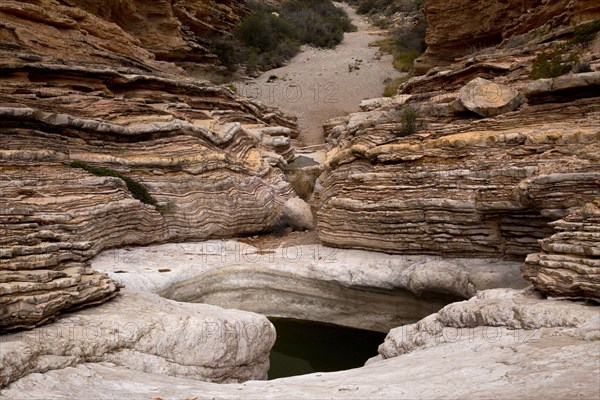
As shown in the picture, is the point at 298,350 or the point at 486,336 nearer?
the point at 486,336

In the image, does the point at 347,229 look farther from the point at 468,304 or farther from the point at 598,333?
the point at 598,333

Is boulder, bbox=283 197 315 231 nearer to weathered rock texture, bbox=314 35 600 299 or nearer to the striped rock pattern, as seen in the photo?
weathered rock texture, bbox=314 35 600 299

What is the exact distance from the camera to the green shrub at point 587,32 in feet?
39.6

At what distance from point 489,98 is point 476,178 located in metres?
2.05

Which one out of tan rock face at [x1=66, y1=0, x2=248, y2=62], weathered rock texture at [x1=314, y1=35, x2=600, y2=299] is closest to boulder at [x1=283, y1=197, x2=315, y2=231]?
weathered rock texture at [x1=314, y1=35, x2=600, y2=299]

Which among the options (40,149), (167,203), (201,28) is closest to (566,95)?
(167,203)

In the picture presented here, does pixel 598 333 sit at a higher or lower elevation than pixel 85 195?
lower

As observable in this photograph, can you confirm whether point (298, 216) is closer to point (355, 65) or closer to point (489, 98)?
point (489, 98)

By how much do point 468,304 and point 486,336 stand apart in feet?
3.27

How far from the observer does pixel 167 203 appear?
1250 centimetres

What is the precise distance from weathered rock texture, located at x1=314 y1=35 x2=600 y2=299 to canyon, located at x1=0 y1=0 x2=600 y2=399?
37mm

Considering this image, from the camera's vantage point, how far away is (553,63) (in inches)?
454

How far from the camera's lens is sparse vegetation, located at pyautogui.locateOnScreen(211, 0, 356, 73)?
2973 centimetres

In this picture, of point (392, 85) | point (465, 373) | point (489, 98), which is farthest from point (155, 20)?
point (465, 373)
